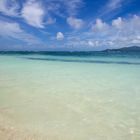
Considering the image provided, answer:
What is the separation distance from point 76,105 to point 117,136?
1.71 metres

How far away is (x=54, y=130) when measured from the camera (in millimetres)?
3432

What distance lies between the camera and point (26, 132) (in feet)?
10.9

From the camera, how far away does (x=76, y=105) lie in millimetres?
4852

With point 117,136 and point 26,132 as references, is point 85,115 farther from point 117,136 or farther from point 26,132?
point 26,132

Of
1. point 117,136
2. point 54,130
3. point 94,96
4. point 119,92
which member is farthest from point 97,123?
point 119,92

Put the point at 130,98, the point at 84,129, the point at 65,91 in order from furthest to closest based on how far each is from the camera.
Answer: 1. the point at 65,91
2. the point at 130,98
3. the point at 84,129

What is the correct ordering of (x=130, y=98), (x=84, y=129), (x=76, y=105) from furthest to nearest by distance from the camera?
(x=130, y=98) → (x=76, y=105) → (x=84, y=129)

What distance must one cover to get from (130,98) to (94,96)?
1017 millimetres

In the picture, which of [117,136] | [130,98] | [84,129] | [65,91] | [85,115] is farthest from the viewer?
[65,91]

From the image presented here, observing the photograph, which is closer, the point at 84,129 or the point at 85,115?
the point at 84,129

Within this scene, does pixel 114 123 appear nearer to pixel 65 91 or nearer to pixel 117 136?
pixel 117 136

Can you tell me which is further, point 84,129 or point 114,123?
point 114,123

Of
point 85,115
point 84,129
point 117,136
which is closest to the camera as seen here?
point 117,136

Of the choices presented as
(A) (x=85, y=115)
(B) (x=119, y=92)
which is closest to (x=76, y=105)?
(A) (x=85, y=115)
